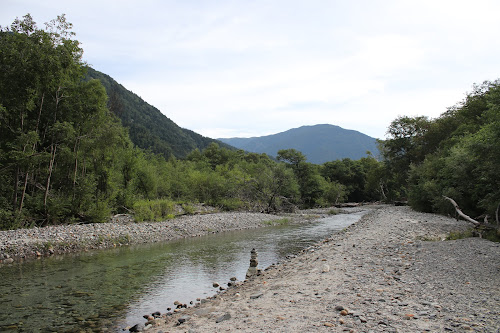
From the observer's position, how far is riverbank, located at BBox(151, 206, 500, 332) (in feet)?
17.3

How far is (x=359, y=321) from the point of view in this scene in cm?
526

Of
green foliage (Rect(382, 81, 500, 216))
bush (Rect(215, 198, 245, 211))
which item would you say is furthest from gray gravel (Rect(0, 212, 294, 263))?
green foliage (Rect(382, 81, 500, 216))

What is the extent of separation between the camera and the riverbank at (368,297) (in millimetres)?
5270

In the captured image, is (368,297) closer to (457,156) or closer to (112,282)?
(112,282)

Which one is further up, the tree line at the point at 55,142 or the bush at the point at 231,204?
the tree line at the point at 55,142

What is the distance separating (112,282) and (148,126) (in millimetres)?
107920

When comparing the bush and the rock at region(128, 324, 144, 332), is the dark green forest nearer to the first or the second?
the bush

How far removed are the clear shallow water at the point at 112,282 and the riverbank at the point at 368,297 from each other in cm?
159

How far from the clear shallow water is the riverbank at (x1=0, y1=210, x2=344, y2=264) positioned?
137cm

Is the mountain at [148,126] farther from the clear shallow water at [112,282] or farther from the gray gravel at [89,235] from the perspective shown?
the clear shallow water at [112,282]

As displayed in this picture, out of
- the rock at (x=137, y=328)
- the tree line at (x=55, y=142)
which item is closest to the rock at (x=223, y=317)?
the rock at (x=137, y=328)

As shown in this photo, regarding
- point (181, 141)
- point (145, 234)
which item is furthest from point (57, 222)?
point (181, 141)

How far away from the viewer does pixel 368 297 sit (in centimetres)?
655

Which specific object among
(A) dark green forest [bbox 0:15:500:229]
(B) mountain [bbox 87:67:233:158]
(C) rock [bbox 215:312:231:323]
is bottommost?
(C) rock [bbox 215:312:231:323]
